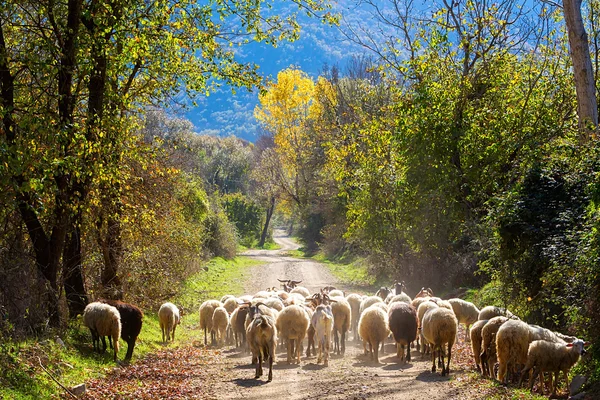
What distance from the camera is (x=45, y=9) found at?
11.8 metres

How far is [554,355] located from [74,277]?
1041 cm

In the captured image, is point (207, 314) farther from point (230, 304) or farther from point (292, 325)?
point (292, 325)

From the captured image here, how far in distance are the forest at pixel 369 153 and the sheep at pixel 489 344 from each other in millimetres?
917

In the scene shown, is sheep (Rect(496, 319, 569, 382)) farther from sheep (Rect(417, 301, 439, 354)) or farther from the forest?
sheep (Rect(417, 301, 439, 354))

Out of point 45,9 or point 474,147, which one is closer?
point 45,9

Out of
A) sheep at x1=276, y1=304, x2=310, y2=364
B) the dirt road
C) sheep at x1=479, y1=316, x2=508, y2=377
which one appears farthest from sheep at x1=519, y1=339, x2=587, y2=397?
sheep at x1=276, y1=304, x2=310, y2=364

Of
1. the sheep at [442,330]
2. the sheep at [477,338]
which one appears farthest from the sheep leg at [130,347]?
the sheep at [477,338]

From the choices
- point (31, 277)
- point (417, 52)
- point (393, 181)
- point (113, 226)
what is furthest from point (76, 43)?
point (393, 181)

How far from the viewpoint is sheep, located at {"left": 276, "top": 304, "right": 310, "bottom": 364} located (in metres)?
13.9

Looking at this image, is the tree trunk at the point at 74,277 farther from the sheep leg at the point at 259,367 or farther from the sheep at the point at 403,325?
the sheep at the point at 403,325

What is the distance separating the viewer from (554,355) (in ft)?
31.1

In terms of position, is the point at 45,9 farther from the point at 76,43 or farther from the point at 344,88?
the point at 344,88

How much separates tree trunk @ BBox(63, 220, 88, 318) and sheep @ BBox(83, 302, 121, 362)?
1294 mm

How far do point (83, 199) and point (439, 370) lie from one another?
8113 mm
